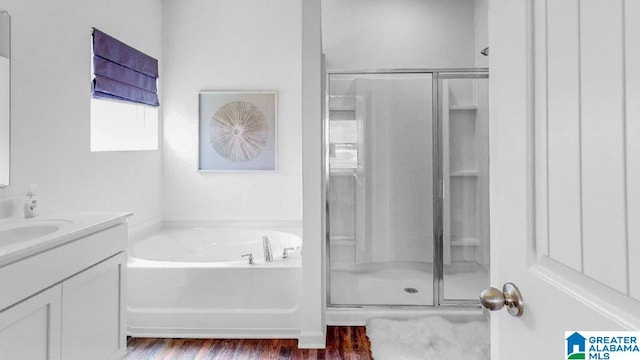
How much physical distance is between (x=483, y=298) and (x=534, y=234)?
169mm

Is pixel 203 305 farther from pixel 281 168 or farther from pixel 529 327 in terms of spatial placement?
pixel 529 327

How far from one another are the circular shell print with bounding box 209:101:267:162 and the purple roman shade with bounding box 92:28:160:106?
57 centimetres

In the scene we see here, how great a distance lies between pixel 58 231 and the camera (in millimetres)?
1609

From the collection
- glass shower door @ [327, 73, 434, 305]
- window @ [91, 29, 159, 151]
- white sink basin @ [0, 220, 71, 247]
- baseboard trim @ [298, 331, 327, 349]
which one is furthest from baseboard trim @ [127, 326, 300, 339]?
window @ [91, 29, 159, 151]

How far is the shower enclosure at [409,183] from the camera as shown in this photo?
9.83 ft

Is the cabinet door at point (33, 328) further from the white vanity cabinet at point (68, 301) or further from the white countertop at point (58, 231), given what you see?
the white countertop at point (58, 231)

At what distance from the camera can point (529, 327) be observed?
0.70 metres

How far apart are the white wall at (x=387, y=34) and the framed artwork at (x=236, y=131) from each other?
2.78 feet

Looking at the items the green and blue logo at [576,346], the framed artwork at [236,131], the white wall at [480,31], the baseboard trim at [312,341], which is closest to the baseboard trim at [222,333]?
the baseboard trim at [312,341]

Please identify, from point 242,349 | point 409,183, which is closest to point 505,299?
point 242,349

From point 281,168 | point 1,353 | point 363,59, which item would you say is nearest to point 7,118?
point 1,353

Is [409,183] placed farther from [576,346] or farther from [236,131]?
[576,346]

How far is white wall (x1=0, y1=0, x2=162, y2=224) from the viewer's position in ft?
6.91

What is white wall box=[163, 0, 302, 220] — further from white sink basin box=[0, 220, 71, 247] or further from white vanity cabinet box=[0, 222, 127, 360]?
white sink basin box=[0, 220, 71, 247]
